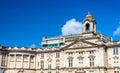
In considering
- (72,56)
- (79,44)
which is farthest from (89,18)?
(72,56)

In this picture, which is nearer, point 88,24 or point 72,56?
point 72,56

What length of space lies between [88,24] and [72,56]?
36.1 ft

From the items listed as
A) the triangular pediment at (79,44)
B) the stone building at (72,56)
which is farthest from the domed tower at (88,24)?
the triangular pediment at (79,44)

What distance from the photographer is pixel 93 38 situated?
72312 mm

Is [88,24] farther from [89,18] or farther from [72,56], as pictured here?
[72,56]

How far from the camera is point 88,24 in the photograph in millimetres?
77625

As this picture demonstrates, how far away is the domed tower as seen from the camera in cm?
7662

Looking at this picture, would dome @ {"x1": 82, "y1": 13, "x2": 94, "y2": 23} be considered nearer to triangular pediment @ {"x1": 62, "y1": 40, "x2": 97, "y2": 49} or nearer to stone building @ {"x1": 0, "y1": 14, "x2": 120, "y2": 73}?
stone building @ {"x1": 0, "y1": 14, "x2": 120, "y2": 73}

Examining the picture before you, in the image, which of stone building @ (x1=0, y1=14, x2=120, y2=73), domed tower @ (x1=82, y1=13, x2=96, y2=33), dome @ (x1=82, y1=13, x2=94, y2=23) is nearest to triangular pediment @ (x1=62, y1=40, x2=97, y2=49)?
stone building @ (x1=0, y1=14, x2=120, y2=73)

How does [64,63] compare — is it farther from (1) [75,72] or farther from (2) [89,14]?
(2) [89,14]

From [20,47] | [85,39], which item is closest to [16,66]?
[20,47]

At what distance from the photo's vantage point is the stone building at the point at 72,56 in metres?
69.6

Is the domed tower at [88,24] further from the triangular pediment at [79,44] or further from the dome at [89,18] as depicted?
the triangular pediment at [79,44]

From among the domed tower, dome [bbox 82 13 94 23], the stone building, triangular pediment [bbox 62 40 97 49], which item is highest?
dome [bbox 82 13 94 23]
